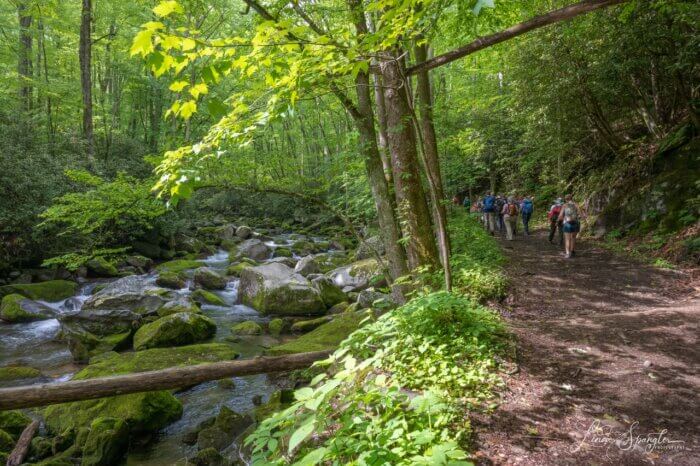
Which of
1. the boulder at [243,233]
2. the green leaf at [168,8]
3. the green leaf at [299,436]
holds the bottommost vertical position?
the green leaf at [299,436]

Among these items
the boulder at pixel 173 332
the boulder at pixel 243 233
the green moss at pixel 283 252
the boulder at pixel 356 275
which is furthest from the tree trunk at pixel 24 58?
the boulder at pixel 356 275

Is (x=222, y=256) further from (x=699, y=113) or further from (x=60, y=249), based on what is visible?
(x=699, y=113)

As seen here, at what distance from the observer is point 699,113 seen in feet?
35.4

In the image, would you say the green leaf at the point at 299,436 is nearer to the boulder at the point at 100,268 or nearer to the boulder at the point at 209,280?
the boulder at the point at 209,280

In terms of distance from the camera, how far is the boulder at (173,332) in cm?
855

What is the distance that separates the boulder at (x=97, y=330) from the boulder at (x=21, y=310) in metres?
2.03

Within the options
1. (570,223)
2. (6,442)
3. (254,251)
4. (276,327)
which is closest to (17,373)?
(6,442)

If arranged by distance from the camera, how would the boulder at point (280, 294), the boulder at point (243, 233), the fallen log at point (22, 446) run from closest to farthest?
the fallen log at point (22, 446) → the boulder at point (280, 294) → the boulder at point (243, 233)

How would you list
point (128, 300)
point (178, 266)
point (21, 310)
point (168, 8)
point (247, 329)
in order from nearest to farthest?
1. point (168, 8)
2. point (247, 329)
3. point (21, 310)
4. point (128, 300)
5. point (178, 266)

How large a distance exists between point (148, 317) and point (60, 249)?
20.1 ft

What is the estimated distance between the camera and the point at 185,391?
23.2 feet

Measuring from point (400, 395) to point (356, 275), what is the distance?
33.9 ft

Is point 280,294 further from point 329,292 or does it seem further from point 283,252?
point 283,252

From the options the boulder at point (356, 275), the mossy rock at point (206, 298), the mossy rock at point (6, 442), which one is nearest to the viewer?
the mossy rock at point (6, 442)
